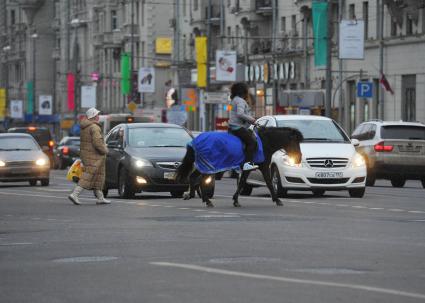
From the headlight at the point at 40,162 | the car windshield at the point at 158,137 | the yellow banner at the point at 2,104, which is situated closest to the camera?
the car windshield at the point at 158,137

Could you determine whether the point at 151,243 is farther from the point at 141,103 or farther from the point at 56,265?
the point at 141,103

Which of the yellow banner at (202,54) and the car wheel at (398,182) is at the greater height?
the yellow banner at (202,54)

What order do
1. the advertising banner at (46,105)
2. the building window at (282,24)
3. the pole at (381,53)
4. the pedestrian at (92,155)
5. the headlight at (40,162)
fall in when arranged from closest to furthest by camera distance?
the pedestrian at (92,155), the headlight at (40,162), the pole at (381,53), the building window at (282,24), the advertising banner at (46,105)

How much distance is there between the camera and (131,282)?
1244cm

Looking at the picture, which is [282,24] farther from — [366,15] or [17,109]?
[17,109]

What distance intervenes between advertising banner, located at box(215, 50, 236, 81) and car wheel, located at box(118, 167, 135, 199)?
48051mm

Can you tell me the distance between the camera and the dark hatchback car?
29.3 metres

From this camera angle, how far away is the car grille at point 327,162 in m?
28.7

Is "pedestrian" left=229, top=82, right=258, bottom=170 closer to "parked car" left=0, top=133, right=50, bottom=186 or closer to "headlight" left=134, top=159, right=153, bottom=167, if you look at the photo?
"headlight" left=134, top=159, right=153, bottom=167

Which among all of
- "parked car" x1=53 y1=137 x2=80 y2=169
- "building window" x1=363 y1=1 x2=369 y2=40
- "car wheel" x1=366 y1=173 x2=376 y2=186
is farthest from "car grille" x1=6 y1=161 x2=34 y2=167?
"building window" x1=363 y1=1 x2=369 y2=40

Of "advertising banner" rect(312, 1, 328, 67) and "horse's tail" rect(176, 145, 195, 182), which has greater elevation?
"advertising banner" rect(312, 1, 328, 67)

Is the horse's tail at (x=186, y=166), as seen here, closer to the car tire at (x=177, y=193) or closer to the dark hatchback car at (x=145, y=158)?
the dark hatchback car at (x=145, y=158)

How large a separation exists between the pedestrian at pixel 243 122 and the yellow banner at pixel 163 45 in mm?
83794

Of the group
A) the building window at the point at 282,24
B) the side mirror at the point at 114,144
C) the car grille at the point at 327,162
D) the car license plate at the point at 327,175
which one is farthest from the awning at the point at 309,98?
the car license plate at the point at 327,175
